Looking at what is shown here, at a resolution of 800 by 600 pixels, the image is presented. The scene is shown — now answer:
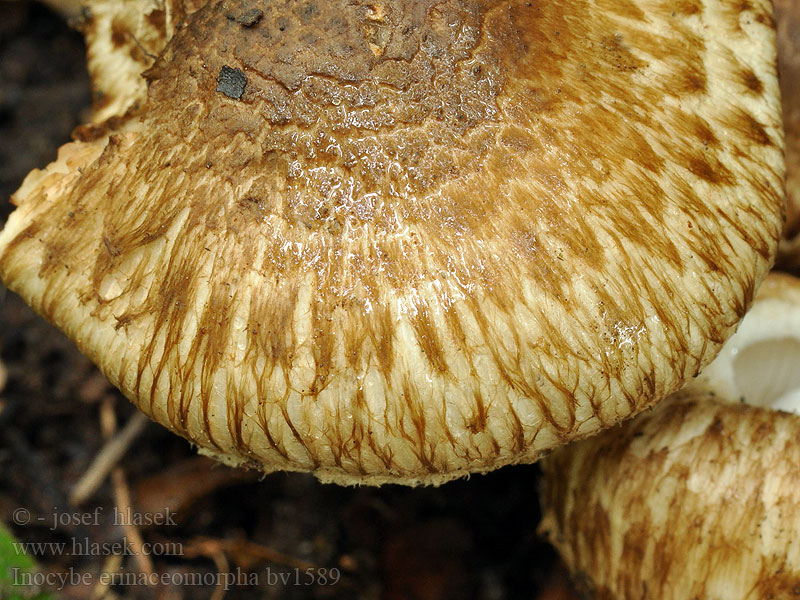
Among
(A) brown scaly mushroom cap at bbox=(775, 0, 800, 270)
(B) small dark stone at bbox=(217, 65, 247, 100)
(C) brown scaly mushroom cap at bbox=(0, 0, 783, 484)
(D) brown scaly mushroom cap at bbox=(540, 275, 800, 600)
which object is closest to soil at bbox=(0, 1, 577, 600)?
(D) brown scaly mushroom cap at bbox=(540, 275, 800, 600)

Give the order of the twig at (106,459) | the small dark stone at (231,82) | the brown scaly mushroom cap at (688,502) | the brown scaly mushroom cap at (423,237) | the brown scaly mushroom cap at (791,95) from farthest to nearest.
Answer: the twig at (106,459) → the brown scaly mushroom cap at (791,95) → the brown scaly mushroom cap at (688,502) → the small dark stone at (231,82) → the brown scaly mushroom cap at (423,237)

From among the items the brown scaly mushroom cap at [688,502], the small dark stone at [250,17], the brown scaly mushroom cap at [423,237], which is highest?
the small dark stone at [250,17]

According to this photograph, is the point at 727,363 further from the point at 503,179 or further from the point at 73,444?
the point at 73,444

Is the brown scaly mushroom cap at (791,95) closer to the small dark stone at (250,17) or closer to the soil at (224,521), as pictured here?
the soil at (224,521)

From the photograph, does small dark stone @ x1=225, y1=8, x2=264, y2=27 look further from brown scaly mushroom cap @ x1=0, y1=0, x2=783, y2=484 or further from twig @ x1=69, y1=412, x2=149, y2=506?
twig @ x1=69, y1=412, x2=149, y2=506

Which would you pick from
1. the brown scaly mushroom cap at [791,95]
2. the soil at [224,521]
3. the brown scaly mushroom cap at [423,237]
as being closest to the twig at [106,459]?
the soil at [224,521]
